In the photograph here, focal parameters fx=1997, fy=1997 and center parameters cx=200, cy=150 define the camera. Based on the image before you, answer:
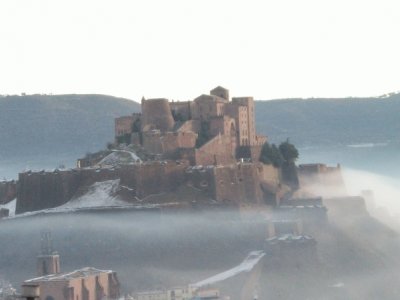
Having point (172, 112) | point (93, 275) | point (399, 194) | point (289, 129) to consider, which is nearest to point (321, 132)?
point (289, 129)

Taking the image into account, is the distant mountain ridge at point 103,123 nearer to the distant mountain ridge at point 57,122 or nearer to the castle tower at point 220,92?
the distant mountain ridge at point 57,122

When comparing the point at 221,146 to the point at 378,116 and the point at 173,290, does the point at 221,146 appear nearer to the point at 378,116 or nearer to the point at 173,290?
the point at 173,290

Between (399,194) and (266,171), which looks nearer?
(266,171)

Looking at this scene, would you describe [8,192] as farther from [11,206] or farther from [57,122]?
[57,122]

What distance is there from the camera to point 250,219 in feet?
265

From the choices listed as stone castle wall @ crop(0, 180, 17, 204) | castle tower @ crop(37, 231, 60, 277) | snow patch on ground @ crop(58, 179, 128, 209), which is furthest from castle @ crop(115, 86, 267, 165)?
castle tower @ crop(37, 231, 60, 277)

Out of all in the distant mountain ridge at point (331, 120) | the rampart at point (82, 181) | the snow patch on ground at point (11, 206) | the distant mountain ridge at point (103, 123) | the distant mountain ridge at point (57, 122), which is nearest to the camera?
the rampart at point (82, 181)

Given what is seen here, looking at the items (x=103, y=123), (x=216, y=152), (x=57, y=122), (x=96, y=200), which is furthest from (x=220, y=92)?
(x=57, y=122)

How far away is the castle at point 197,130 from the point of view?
274 ft

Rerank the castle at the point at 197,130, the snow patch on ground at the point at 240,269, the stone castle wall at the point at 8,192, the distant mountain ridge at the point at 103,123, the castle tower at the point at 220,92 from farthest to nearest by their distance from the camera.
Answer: the distant mountain ridge at the point at 103,123, the castle tower at the point at 220,92, the stone castle wall at the point at 8,192, the castle at the point at 197,130, the snow patch on ground at the point at 240,269

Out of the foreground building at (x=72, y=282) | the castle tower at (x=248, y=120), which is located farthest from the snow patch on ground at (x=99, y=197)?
the castle tower at (x=248, y=120)

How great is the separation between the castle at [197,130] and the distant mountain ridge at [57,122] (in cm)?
5514

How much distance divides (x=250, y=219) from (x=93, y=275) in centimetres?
970

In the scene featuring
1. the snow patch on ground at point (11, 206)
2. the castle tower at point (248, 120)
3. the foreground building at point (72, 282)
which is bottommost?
the foreground building at point (72, 282)
